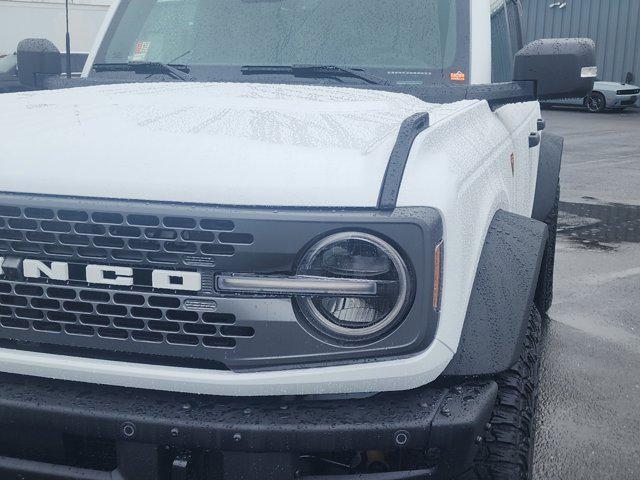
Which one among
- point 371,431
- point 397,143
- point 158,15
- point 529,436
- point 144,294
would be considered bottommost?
point 529,436

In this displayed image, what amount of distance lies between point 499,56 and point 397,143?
77.1 inches

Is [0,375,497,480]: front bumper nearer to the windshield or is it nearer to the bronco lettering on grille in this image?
the bronco lettering on grille

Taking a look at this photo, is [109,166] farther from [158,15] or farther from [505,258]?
[158,15]

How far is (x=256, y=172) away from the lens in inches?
79.0

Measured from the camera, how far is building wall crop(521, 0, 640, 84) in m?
29.7

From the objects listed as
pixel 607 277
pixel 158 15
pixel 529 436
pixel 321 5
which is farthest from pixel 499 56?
pixel 607 277

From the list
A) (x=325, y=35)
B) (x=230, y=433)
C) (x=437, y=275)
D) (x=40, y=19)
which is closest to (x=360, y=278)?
(x=437, y=275)

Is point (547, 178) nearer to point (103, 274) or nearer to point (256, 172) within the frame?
point (256, 172)

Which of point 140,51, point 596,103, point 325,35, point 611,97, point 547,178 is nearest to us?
point 325,35

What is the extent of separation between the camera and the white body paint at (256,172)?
1.97m

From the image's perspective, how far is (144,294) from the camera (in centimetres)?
199

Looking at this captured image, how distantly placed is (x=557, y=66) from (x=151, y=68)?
1.50 m

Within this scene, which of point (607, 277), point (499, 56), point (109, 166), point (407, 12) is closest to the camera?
point (109, 166)

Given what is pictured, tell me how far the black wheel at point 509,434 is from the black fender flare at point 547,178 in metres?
2.07
